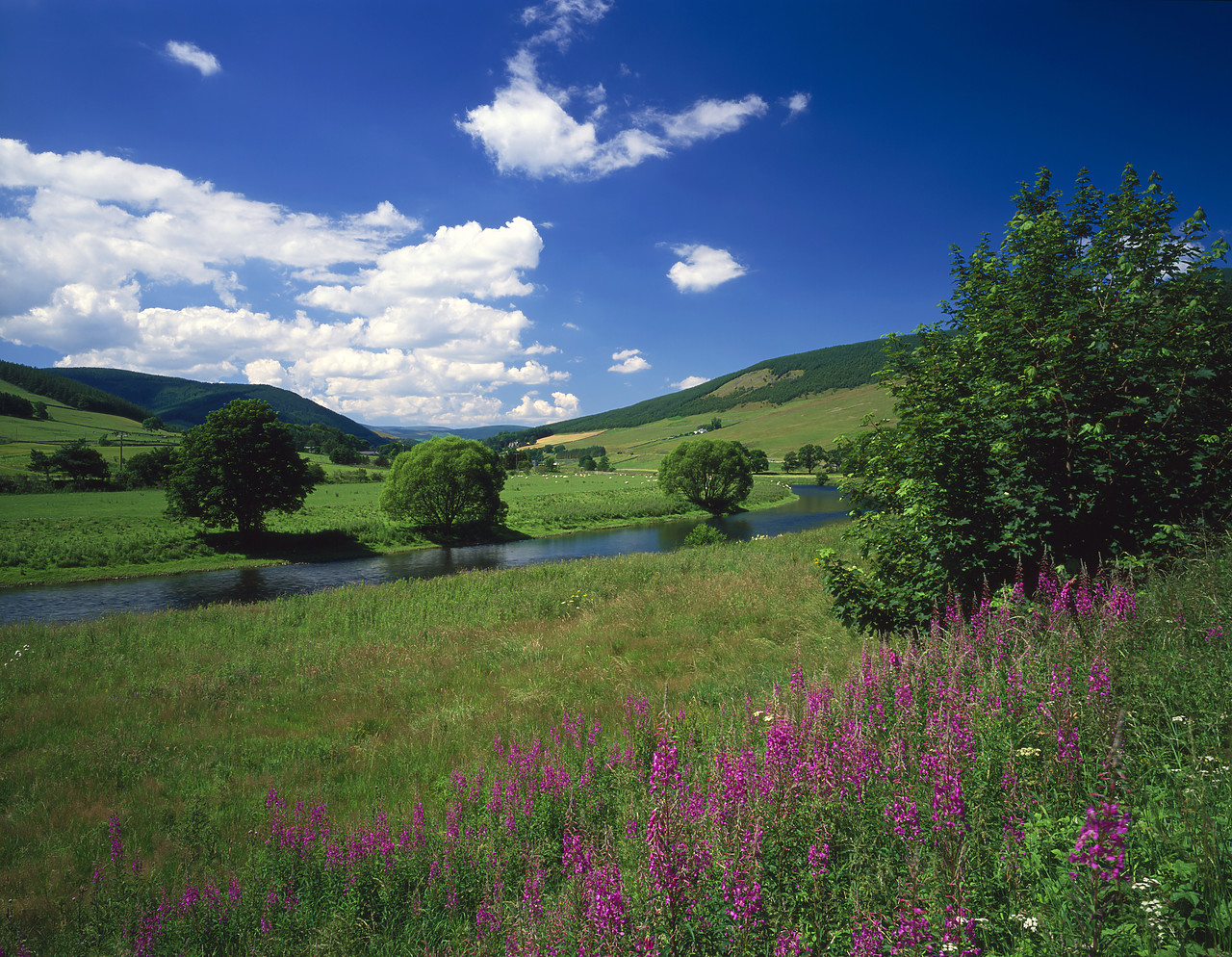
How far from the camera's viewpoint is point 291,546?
138 ft

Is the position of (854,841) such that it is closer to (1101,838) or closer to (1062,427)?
(1101,838)

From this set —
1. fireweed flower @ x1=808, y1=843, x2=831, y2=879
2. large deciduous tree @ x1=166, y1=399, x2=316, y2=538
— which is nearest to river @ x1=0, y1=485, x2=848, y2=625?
large deciduous tree @ x1=166, y1=399, x2=316, y2=538

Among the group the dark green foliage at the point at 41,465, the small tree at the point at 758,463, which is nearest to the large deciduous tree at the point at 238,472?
the dark green foliage at the point at 41,465

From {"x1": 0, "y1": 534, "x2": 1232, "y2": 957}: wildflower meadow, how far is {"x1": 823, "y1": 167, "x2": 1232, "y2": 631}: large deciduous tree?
4.65 ft

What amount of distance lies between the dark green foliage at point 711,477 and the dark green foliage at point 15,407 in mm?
141044

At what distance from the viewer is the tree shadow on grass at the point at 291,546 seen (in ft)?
132

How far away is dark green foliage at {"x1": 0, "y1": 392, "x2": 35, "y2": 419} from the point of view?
11261cm

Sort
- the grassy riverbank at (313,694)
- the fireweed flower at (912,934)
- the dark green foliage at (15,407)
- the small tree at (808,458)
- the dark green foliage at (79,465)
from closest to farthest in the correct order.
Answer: the fireweed flower at (912,934), the grassy riverbank at (313,694), the dark green foliage at (79,465), the dark green foliage at (15,407), the small tree at (808,458)

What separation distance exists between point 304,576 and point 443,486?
1503 centimetres

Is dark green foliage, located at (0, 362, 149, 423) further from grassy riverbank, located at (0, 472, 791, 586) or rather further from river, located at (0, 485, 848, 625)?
river, located at (0, 485, 848, 625)

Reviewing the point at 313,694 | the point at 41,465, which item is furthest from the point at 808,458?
the point at 41,465

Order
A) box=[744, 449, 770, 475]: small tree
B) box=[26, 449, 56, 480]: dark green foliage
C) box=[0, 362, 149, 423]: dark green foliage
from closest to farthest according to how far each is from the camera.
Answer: box=[26, 449, 56, 480]: dark green foliage → box=[744, 449, 770, 475]: small tree → box=[0, 362, 149, 423]: dark green foliage

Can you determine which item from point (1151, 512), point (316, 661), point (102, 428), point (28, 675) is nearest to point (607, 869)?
point (1151, 512)

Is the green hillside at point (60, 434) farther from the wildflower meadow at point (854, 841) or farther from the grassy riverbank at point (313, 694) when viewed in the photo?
the wildflower meadow at point (854, 841)
